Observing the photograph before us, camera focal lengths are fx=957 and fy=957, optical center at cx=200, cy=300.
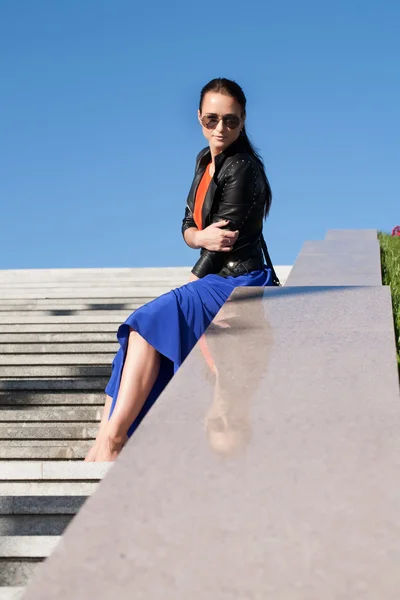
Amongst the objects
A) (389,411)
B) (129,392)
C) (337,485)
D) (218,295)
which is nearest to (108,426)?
(129,392)

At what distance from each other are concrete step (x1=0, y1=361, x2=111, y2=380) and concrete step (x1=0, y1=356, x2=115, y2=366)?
0.05 metres

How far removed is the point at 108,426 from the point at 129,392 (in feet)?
0.59

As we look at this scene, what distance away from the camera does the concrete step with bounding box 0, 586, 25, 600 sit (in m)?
2.93

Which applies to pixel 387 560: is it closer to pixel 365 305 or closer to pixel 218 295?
pixel 365 305

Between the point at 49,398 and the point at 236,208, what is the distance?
195cm

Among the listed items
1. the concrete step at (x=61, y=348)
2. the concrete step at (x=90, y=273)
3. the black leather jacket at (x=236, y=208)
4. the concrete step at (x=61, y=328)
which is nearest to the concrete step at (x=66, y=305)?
the concrete step at (x=61, y=328)

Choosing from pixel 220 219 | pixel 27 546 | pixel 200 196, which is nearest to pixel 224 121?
pixel 200 196

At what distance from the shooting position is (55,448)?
5.39 meters

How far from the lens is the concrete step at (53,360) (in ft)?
21.3

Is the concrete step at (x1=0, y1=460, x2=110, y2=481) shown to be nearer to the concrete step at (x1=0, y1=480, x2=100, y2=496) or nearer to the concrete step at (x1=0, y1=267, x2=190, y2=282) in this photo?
the concrete step at (x1=0, y1=480, x2=100, y2=496)

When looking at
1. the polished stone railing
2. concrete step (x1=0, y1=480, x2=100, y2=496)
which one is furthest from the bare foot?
the polished stone railing

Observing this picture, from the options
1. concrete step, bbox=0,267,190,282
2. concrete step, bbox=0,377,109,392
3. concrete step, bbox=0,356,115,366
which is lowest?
concrete step, bbox=0,377,109,392

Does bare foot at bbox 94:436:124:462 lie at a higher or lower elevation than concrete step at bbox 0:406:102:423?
higher

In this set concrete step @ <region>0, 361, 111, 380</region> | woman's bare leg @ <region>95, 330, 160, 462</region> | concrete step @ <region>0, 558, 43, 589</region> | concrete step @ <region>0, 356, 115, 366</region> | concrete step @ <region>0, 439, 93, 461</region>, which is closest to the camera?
concrete step @ <region>0, 558, 43, 589</region>
